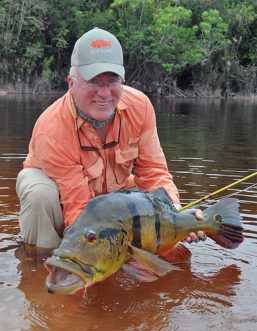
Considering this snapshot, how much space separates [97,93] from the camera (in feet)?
10.7

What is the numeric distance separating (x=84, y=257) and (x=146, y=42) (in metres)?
38.1

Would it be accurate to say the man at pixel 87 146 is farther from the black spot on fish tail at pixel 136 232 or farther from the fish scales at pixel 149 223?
the black spot on fish tail at pixel 136 232

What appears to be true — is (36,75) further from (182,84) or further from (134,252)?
(134,252)

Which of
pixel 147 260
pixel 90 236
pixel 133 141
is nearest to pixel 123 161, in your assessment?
pixel 133 141

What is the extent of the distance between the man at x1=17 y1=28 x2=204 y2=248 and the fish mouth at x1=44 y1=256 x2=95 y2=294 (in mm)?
978

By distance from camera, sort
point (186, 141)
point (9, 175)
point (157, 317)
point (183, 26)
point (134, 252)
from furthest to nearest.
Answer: point (183, 26) < point (186, 141) < point (9, 175) < point (157, 317) < point (134, 252)

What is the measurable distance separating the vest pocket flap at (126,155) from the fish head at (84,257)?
1202 mm

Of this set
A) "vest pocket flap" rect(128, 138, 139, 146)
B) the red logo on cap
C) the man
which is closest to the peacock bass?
the man

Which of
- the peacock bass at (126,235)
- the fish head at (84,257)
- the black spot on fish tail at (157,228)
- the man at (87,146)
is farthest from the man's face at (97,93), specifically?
the fish head at (84,257)

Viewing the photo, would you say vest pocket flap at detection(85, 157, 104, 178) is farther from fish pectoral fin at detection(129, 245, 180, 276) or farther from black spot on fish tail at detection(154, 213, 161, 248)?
fish pectoral fin at detection(129, 245, 180, 276)

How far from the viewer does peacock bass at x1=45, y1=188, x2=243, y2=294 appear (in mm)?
2416

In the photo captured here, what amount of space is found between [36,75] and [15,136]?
26840 mm

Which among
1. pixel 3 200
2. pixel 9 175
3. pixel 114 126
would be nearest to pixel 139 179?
pixel 114 126

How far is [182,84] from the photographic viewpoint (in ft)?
140
